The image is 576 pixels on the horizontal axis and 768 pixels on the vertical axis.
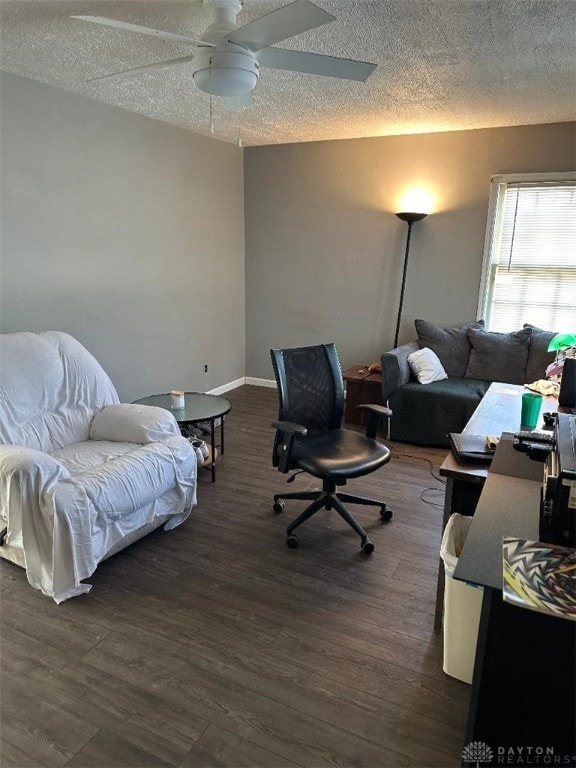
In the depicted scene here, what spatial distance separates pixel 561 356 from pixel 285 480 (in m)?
1.94

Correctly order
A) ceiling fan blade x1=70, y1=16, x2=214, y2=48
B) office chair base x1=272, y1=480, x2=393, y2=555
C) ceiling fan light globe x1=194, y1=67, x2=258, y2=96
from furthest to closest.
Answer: office chair base x1=272, y1=480, x2=393, y2=555
ceiling fan light globe x1=194, y1=67, x2=258, y2=96
ceiling fan blade x1=70, y1=16, x2=214, y2=48

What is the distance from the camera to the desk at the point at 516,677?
110 cm

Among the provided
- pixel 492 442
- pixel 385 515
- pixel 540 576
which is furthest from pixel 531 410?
pixel 540 576

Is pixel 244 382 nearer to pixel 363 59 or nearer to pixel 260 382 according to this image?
pixel 260 382

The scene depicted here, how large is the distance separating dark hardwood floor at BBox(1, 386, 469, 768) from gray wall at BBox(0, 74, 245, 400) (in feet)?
5.99

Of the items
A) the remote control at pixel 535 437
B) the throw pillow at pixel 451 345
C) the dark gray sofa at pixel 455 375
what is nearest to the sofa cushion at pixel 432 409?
the dark gray sofa at pixel 455 375

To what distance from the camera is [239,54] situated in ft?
6.39

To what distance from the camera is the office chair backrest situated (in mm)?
2730

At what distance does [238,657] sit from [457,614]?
0.84 metres

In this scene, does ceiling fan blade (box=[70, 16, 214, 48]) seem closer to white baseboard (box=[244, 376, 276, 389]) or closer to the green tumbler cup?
the green tumbler cup

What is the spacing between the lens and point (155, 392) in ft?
14.4

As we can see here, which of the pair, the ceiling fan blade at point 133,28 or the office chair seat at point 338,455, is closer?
the ceiling fan blade at point 133,28

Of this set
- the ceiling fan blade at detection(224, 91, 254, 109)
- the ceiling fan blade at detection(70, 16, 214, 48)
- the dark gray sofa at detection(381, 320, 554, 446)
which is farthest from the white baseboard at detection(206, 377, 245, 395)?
the ceiling fan blade at detection(70, 16, 214, 48)

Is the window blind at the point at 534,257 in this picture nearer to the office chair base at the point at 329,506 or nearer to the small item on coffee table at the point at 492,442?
the office chair base at the point at 329,506
